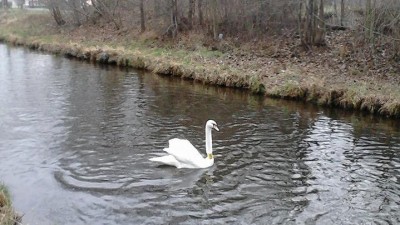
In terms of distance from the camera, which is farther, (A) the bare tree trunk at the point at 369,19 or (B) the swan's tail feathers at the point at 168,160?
(A) the bare tree trunk at the point at 369,19

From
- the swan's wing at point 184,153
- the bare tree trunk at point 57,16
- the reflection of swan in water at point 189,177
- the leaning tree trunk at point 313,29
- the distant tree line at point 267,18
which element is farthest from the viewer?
the bare tree trunk at point 57,16

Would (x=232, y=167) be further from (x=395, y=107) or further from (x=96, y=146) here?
(x=395, y=107)

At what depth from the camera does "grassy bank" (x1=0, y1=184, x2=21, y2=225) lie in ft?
25.0

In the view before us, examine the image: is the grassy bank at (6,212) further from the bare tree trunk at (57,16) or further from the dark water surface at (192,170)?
the bare tree trunk at (57,16)

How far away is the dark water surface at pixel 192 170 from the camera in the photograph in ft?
30.2

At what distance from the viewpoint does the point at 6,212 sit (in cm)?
798

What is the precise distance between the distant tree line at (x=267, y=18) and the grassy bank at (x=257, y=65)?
3.72ft

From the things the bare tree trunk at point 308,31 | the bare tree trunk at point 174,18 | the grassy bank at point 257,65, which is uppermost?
the bare tree trunk at point 174,18

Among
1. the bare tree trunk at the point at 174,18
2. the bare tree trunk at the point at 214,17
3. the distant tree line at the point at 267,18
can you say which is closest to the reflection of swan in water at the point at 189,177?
the distant tree line at the point at 267,18

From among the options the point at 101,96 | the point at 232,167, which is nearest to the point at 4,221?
the point at 232,167

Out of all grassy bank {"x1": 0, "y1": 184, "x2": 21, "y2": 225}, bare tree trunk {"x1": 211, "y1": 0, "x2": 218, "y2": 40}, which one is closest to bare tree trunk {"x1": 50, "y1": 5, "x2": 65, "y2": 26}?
bare tree trunk {"x1": 211, "y1": 0, "x2": 218, "y2": 40}

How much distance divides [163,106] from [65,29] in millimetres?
30620

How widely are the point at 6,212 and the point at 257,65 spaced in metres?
18.6

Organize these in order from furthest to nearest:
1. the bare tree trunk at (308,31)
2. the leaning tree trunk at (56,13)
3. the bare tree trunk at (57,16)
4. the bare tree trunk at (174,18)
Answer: the bare tree trunk at (57,16) → the leaning tree trunk at (56,13) → the bare tree trunk at (174,18) → the bare tree trunk at (308,31)
